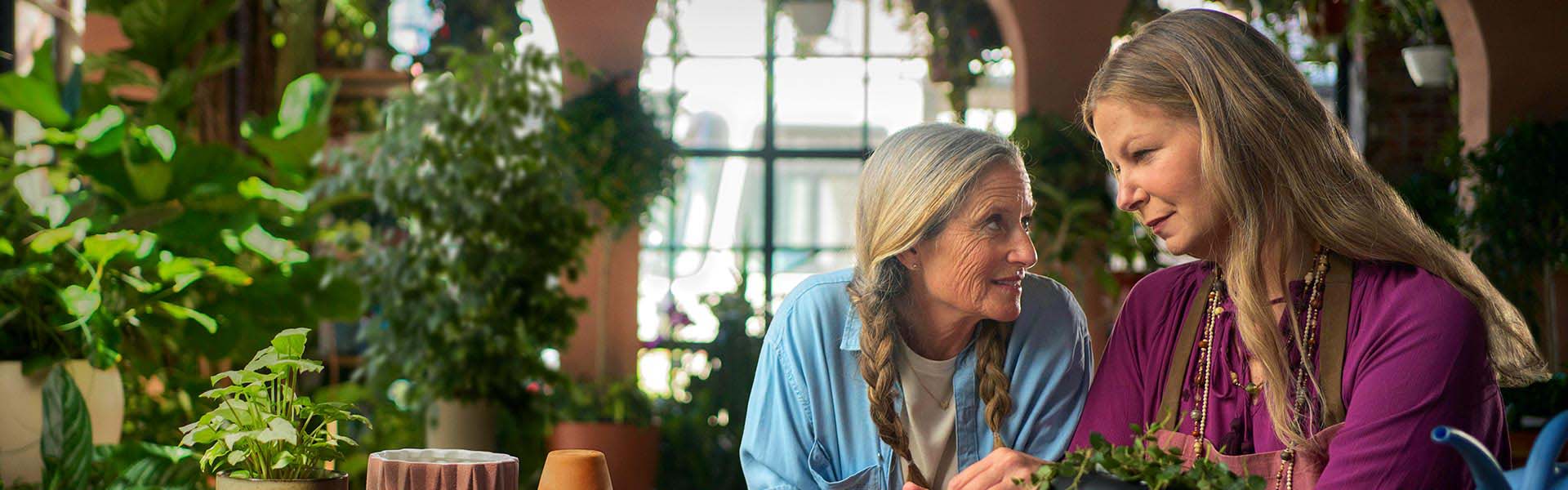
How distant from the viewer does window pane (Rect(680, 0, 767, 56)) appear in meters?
7.75

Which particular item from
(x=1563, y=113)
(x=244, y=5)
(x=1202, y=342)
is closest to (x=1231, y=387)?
(x=1202, y=342)

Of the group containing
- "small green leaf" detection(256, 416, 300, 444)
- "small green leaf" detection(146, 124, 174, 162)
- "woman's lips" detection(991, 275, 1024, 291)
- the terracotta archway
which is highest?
the terracotta archway

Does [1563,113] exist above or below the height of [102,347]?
above

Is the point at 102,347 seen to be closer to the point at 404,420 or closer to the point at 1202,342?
the point at 1202,342

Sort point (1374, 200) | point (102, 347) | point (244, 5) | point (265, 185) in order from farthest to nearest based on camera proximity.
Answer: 1. point (244, 5)
2. point (265, 185)
3. point (102, 347)
4. point (1374, 200)

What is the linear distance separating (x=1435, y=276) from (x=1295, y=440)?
8.2 inches

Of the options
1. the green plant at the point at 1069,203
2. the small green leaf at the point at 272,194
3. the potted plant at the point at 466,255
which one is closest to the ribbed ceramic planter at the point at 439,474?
the small green leaf at the point at 272,194

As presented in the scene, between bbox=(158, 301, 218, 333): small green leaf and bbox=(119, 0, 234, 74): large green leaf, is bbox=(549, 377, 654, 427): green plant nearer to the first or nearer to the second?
bbox=(119, 0, 234, 74): large green leaf

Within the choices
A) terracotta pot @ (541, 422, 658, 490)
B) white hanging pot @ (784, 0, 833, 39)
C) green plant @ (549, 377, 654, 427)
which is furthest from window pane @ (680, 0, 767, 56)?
terracotta pot @ (541, 422, 658, 490)

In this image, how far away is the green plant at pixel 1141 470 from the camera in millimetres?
1088

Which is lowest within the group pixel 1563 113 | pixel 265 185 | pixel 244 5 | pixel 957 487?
pixel 957 487

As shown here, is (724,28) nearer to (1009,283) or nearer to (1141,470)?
(1009,283)

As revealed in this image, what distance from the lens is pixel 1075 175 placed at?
5.41 metres

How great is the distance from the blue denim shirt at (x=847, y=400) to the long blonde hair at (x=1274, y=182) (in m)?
0.40
